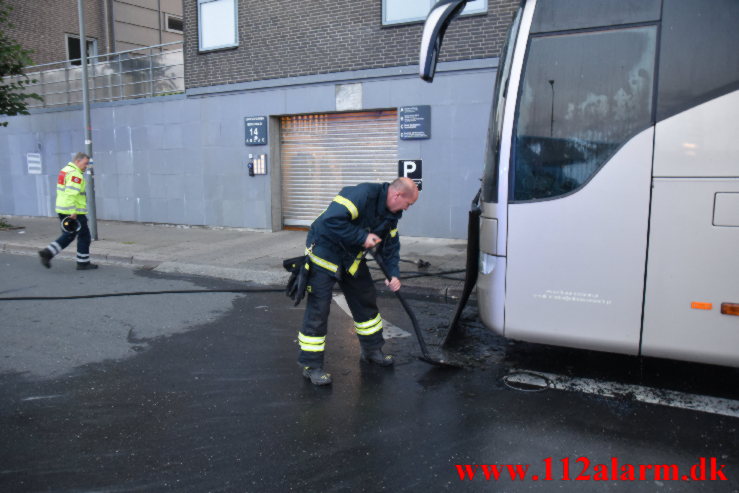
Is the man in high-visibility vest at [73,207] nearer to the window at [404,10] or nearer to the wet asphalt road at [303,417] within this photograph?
the wet asphalt road at [303,417]

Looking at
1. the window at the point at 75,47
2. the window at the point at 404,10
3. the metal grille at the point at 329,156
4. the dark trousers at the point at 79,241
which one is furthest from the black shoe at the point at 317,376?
the window at the point at 75,47

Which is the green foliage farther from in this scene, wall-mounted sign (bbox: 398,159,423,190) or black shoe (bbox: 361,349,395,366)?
black shoe (bbox: 361,349,395,366)

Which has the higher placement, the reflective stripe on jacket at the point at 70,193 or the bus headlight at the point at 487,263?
the reflective stripe on jacket at the point at 70,193

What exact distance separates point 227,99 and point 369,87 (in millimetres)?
3761

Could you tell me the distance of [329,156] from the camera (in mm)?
12547

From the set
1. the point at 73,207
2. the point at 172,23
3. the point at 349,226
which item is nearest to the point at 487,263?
the point at 349,226

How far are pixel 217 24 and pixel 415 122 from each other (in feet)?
18.8

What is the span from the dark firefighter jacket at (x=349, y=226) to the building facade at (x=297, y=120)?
22.2 ft

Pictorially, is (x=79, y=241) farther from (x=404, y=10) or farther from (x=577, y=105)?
(x=577, y=105)

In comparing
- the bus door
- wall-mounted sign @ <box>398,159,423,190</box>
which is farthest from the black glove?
wall-mounted sign @ <box>398,159,423,190</box>

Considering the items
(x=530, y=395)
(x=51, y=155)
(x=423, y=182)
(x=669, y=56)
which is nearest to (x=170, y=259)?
(x=423, y=182)

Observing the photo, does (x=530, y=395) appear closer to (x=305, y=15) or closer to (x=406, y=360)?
(x=406, y=360)

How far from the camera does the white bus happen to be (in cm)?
346

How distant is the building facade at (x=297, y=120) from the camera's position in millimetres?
10875
